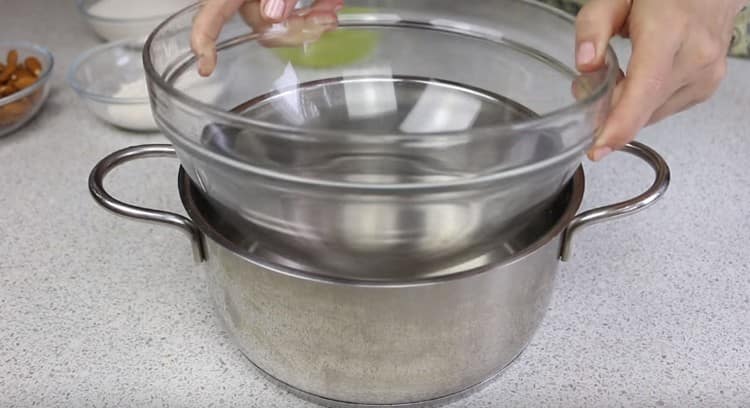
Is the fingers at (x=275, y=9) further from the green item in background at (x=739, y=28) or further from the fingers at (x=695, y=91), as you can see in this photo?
the green item in background at (x=739, y=28)

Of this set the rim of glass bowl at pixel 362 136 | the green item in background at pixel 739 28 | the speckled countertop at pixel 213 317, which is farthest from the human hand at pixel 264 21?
the green item in background at pixel 739 28

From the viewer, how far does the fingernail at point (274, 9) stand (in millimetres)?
656

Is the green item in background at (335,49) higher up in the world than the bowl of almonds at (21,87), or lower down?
higher up

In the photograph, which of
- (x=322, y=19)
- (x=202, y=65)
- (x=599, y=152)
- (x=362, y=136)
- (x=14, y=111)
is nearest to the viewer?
(x=362, y=136)

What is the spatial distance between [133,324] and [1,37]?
76 cm

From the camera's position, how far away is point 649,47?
0.50m

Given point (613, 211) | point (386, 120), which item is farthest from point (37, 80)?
point (613, 211)

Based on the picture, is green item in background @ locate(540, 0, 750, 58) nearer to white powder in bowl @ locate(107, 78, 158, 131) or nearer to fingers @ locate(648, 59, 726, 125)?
fingers @ locate(648, 59, 726, 125)

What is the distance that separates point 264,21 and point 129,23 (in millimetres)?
442

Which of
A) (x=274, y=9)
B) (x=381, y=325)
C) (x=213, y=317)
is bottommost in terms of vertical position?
(x=213, y=317)

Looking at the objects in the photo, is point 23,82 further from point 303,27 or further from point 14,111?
point 303,27

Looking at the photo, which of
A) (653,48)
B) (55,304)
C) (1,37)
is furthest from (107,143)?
(653,48)

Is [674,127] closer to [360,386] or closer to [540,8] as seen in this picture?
[540,8]

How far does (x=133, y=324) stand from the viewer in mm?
611
